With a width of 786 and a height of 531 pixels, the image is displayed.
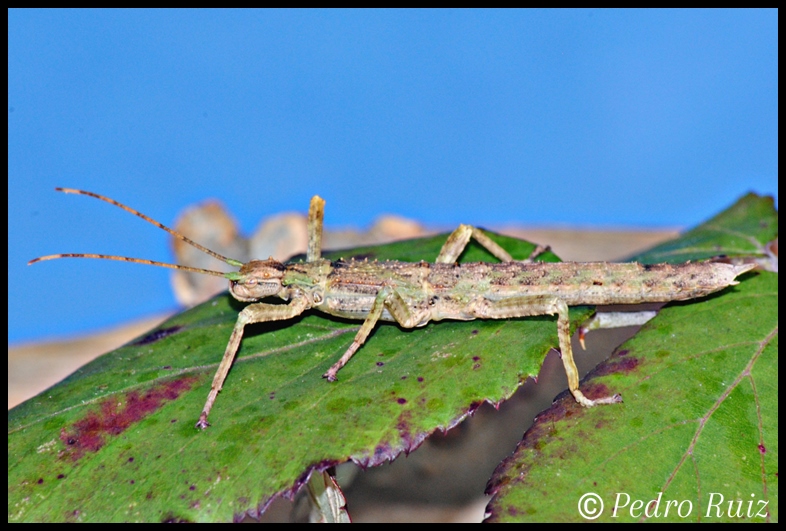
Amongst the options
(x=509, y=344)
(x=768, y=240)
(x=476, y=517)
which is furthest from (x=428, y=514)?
(x=768, y=240)

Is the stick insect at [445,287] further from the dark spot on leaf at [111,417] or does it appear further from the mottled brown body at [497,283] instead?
the dark spot on leaf at [111,417]

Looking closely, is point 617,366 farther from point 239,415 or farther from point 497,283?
point 239,415

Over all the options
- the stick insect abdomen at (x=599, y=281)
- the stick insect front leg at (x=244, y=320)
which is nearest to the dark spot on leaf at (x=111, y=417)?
the stick insect front leg at (x=244, y=320)

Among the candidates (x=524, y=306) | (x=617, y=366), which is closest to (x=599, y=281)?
(x=524, y=306)

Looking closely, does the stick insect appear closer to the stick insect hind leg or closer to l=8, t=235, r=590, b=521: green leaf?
the stick insect hind leg

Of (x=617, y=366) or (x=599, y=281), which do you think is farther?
(x=599, y=281)

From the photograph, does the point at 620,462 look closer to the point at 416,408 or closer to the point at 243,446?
the point at 416,408

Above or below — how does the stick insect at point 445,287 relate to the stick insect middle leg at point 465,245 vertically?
below
